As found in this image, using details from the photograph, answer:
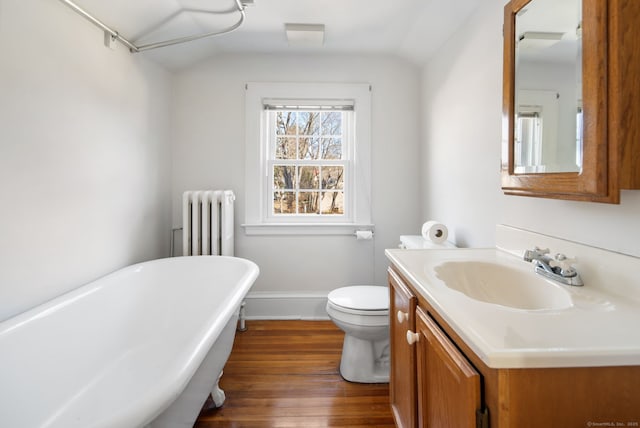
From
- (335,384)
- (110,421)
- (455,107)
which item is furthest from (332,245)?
(110,421)

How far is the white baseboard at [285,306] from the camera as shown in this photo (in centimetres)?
265

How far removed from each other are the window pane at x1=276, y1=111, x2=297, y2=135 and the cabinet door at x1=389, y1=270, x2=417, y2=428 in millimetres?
1757

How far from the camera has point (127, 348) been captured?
1.69 m

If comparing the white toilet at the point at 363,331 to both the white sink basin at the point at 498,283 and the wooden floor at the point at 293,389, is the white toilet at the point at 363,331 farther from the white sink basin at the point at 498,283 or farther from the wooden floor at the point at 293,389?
the white sink basin at the point at 498,283

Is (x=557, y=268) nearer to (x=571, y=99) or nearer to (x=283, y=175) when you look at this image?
(x=571, y=99)

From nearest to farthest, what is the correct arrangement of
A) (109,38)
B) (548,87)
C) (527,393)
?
(527,393), (548,87), (109,38)

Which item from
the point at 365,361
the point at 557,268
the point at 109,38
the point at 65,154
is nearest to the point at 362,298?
the point at 365,361

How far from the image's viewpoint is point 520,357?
0.56m

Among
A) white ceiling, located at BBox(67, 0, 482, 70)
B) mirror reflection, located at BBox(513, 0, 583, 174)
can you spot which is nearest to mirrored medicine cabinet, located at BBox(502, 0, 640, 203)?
mirror reflection, located at BBox(513, 0, 583, 174)

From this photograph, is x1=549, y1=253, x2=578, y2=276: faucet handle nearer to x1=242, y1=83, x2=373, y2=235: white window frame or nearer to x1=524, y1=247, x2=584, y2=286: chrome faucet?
x1=524, y1=247, x2=584, y2=286: chrome faucet

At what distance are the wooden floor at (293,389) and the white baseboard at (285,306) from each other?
0.27 meters

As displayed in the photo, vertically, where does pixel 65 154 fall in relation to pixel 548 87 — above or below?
below

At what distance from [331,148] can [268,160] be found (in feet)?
1.79

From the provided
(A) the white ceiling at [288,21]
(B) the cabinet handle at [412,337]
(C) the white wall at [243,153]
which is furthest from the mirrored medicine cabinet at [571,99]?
(C) the white wall at [243,153]
